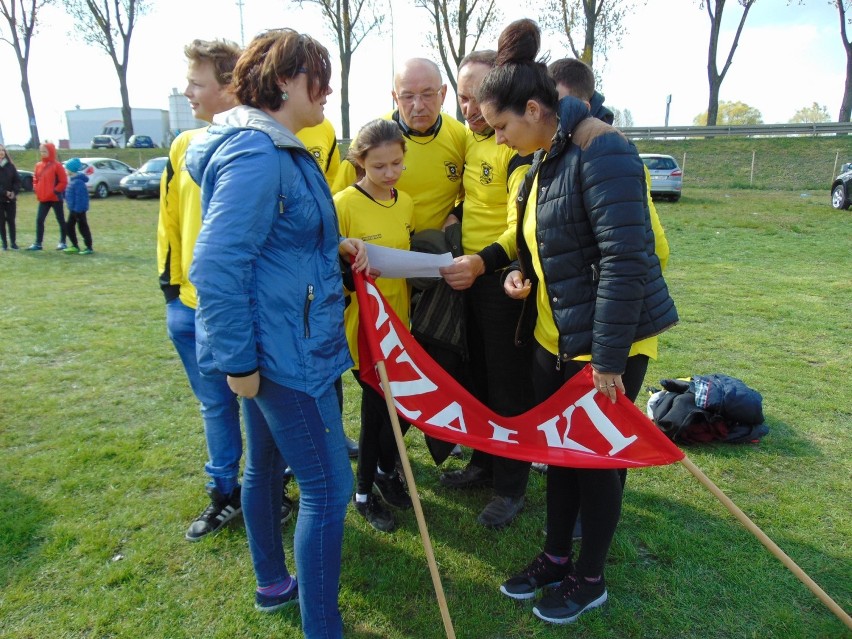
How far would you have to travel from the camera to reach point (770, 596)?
9.00 ft

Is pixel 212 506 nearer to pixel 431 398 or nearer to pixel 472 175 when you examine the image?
pixel 431 398

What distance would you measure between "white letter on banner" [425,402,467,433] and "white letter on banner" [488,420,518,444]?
132mm

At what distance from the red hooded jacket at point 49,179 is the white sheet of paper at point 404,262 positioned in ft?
37.3

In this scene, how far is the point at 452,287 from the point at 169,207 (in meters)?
1.33

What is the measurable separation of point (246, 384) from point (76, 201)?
1128 centimetres

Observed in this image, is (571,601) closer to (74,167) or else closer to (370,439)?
(370,439)

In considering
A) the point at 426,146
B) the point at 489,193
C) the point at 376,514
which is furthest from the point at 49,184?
the point at 489,193

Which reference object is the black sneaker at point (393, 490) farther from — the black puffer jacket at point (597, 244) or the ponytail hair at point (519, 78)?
the ponytail hair at point (519, 78)

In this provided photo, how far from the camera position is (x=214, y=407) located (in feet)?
10.3

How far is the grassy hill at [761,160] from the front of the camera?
2408 centimetres

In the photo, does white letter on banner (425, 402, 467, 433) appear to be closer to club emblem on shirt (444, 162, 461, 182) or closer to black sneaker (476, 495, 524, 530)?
black sneaker (476, 495, 524, 530)

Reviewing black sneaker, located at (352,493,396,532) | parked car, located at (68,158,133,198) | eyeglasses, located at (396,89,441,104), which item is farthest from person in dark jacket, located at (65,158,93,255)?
parked car, located at (68,158,133,198)

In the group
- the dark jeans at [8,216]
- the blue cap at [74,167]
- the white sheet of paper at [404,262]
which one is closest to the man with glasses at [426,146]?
the white sheet of paper at [404,262]

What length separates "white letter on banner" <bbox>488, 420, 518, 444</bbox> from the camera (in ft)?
9.43
